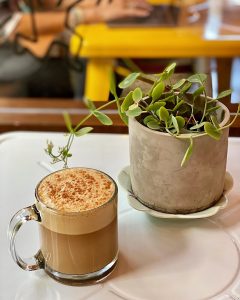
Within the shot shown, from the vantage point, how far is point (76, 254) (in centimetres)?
60

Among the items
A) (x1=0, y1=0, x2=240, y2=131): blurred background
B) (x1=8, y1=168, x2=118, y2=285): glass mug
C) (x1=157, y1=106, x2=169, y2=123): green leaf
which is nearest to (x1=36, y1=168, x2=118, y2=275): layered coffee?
(x1=8, y1=168, x2=118, y2=285): glass mug

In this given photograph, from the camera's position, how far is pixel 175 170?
0.66 metres

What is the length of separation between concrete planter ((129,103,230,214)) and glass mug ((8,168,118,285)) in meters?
0.07

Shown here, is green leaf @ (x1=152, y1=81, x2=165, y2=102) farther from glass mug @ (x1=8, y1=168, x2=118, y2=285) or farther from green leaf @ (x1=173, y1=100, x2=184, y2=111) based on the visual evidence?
glass mug @ (x1=8, y1=168, x2=118, y2=285)

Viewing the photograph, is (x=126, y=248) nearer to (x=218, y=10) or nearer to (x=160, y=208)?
(x=160, y=208)

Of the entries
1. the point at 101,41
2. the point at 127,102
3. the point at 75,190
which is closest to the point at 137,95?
the point at 127,102

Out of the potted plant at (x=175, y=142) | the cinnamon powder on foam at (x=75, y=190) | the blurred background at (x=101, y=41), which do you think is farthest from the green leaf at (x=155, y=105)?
the blurred background at (x=101, y=41)

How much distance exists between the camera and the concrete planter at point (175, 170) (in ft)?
2.11

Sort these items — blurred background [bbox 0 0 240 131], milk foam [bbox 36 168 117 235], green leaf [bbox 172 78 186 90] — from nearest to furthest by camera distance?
milk foam [bbox 36 168 117 235], green leaf [bbox 172 78 186 90], blurred background [bbox 0 0 240 131]

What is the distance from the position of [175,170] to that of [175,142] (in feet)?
0.14

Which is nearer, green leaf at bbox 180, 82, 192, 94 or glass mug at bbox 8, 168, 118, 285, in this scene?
glass mug at bbox 8, 168, 118, 285

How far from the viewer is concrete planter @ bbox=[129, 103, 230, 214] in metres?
0.64

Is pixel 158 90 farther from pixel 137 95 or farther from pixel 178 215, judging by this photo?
pixel 178 215

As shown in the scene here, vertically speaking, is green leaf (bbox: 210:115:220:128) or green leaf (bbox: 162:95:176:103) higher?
green leaf (bbox: 162:95:176:103)
